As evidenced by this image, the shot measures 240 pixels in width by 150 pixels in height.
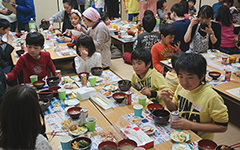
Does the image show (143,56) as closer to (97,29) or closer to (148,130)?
(148,130)

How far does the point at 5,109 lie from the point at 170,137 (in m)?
1.13

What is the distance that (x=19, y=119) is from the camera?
1308 mm

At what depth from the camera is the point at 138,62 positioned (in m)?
2.47

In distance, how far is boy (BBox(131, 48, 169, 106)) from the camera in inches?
95.9

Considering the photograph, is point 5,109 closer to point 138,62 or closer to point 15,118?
point 15,118

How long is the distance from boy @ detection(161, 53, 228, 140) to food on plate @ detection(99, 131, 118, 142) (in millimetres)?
471

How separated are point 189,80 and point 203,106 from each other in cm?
23

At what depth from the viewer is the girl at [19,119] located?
130 centimetres

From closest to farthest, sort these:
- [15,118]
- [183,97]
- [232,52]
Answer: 1. [15,118]
2. [183,97]
3. [232,52]

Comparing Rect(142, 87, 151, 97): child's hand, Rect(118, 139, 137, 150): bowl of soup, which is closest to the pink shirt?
Rect(142, 87, 151, 97): child's hand

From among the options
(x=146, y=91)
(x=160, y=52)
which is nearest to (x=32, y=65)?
(x=146, y=91)


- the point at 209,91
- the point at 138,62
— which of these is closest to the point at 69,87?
the point at 138,62

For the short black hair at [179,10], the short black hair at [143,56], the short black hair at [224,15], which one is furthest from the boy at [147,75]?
the short black hair at [224,15]

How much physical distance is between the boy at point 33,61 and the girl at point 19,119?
169 cm
